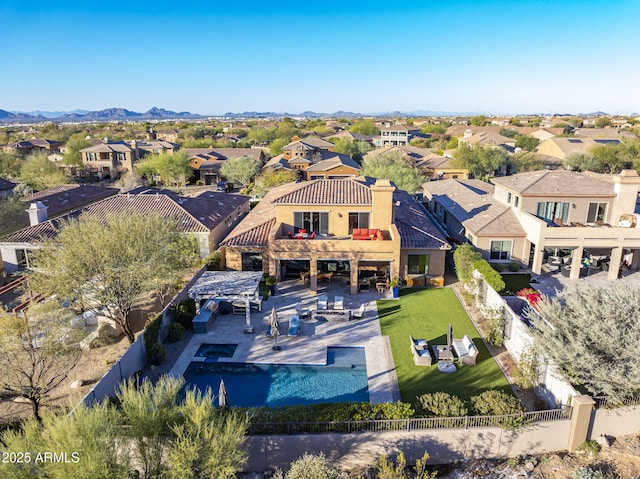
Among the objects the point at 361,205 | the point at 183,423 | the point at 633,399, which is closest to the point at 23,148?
the point at 361,205

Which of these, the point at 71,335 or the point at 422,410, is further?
the point at 71,335

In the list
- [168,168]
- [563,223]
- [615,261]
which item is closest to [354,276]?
[563,223]

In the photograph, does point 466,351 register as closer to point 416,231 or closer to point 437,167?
point 416,231

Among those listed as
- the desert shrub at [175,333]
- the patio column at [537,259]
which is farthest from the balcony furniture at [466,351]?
the desert shrub at [175,333]

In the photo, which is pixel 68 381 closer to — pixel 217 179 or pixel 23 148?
pixel 217 179

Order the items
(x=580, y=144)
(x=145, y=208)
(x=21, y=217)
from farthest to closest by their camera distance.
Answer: (x=580, y=144), (x=21, y=217), (x=145, y=208)

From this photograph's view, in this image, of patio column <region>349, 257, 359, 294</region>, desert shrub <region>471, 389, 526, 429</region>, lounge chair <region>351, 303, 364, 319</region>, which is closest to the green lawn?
lounge chair <region>351, 303, 364, 319</region>

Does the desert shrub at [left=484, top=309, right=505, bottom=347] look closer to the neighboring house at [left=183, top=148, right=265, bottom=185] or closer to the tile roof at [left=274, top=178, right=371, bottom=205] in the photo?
the tile roof at [left=274, top=178, right=371, bottom=205]
